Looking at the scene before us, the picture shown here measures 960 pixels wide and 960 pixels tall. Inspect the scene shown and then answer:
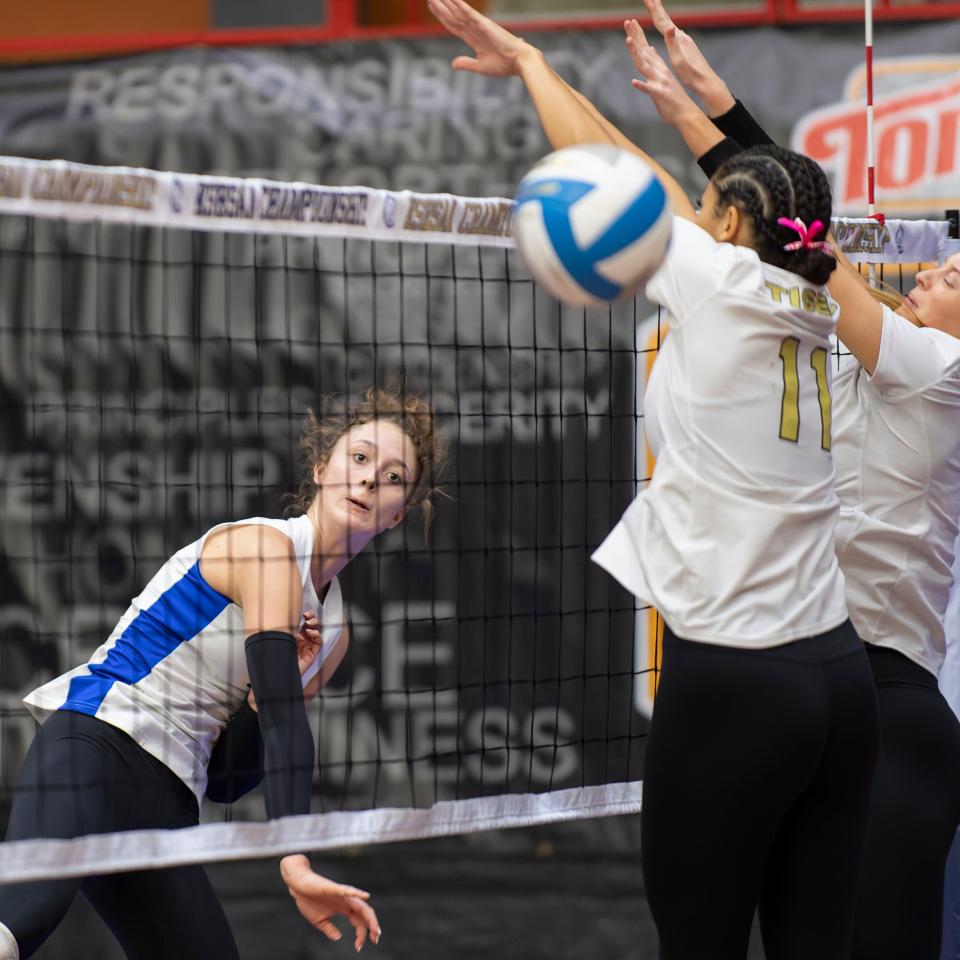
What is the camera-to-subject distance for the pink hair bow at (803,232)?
7.32ft

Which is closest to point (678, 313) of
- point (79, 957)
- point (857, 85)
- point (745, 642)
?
point (745, 642)

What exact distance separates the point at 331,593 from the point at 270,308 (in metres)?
2.44

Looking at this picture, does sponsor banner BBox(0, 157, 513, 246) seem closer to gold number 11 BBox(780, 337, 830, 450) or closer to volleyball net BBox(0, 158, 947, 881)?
gold number 11 BBox(780, 337, 830, 450)

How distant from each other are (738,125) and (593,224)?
74cm

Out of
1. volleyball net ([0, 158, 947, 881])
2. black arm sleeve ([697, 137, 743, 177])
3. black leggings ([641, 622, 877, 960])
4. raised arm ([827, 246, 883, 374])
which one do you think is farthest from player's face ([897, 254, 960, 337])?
volleyball net ([0, 158, 947, 881])

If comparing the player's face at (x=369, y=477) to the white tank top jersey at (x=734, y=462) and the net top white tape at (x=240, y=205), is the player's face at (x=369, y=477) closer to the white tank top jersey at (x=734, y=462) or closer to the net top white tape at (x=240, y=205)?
the net top white tape at (x=240, y=205)

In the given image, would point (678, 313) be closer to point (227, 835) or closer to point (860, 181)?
point (227, 835)

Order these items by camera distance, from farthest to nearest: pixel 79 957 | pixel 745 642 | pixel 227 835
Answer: pixel 79 957, pixel 227 835, pixel 745 642

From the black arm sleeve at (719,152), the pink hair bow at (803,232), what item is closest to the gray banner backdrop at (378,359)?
the black arm sleeve at (719,152)

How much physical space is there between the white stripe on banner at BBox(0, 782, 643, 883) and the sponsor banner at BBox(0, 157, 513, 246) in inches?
49.6

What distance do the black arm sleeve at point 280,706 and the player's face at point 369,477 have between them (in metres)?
0.42

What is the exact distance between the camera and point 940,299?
293 cm

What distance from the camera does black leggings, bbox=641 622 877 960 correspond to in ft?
6.97

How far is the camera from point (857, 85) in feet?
17.2
